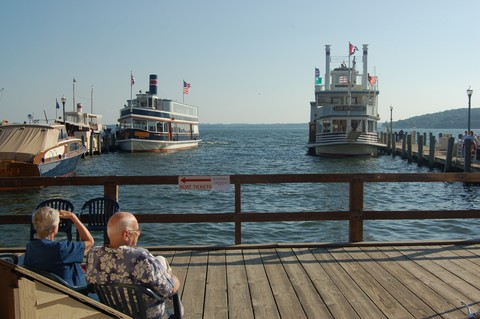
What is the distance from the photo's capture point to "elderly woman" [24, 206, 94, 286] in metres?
3.62

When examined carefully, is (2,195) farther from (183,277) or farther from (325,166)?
(325,166)

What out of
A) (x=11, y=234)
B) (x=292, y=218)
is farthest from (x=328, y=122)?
(x=292, y=218)

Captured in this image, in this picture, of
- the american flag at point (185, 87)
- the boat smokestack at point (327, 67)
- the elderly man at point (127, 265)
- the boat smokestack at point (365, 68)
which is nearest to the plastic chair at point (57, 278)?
the elderly man at point (127, 265)

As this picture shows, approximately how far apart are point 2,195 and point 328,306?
1989cm

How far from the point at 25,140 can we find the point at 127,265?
75.2 feet

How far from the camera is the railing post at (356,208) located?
21.5 ft

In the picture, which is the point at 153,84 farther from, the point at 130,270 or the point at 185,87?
the point at 130,270

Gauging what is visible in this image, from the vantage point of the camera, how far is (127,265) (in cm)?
325

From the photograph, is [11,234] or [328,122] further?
[328,122]

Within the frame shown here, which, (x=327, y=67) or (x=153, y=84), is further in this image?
(x=153, y=84)

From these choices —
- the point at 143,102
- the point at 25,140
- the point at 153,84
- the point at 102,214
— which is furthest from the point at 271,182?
the point at 153,84

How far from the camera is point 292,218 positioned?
6527 millimetres

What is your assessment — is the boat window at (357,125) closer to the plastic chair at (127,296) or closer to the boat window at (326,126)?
the boat window at (326,126)

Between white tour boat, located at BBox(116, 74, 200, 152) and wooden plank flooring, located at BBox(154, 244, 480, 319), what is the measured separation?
150ft
